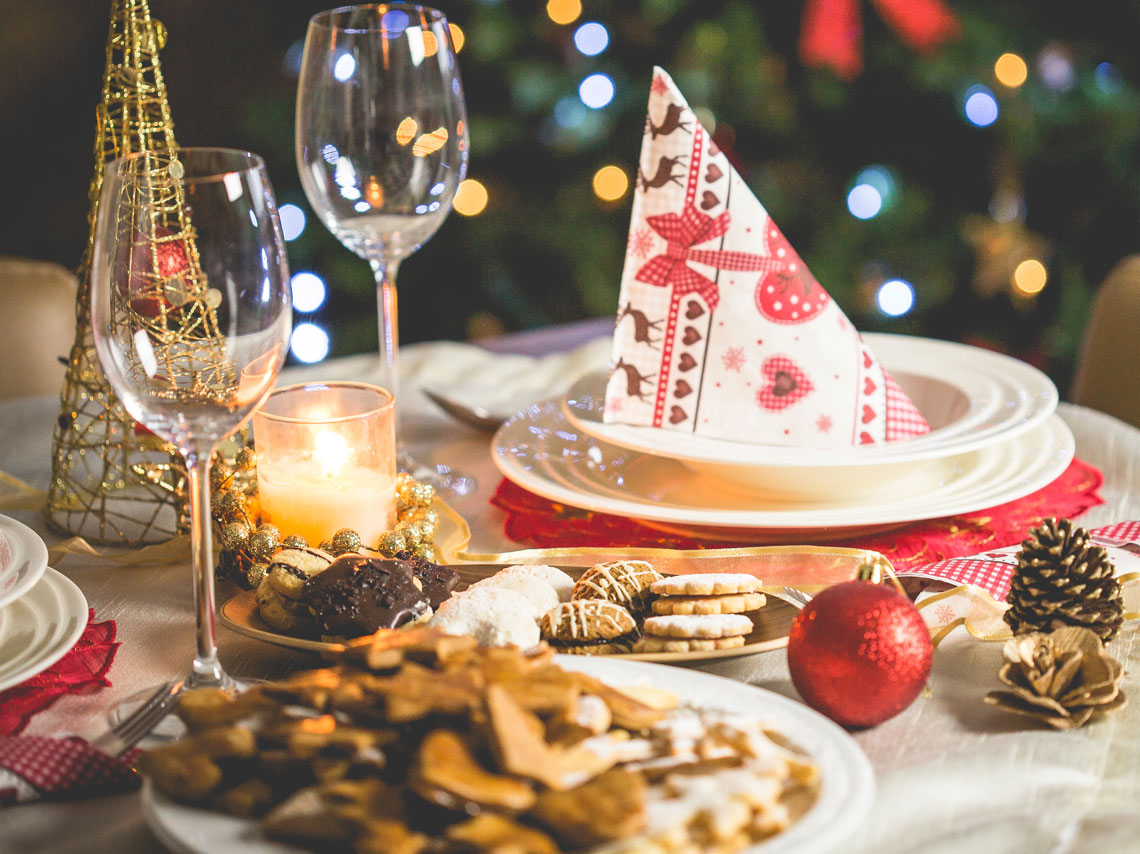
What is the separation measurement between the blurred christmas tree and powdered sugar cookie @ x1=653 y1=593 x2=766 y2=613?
6.42 ft

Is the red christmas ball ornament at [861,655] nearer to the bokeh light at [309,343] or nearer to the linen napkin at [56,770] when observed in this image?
the linen napkin at [56,770]

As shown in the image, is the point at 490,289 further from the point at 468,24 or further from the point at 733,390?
the point at 733,390

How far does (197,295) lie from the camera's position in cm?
61

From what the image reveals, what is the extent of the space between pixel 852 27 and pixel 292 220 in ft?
4.41

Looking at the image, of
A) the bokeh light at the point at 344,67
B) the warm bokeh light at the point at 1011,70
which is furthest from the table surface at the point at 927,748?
the warm bokeh light at the point at 1011,70

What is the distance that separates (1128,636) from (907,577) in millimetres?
133

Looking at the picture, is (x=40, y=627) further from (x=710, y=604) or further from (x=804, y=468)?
(x=804, y=468)

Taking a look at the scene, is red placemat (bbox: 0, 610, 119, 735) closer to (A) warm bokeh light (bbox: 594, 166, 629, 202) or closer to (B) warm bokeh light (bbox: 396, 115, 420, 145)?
(B) warm bokeh light (bbox: 396, 115, 420, 145)

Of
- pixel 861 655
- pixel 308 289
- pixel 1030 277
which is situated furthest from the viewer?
pixel 1030 277

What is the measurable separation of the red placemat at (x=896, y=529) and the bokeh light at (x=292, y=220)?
1729 millimetres

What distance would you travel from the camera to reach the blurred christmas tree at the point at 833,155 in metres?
2.50

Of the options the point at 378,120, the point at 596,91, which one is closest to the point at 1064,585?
the point at 378,120

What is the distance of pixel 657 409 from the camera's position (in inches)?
34.8

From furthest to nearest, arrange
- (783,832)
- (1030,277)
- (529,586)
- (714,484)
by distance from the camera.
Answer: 1. (1030,277)
2. (714,484)
3. (529,586)
4. (783,832)
